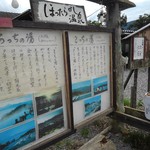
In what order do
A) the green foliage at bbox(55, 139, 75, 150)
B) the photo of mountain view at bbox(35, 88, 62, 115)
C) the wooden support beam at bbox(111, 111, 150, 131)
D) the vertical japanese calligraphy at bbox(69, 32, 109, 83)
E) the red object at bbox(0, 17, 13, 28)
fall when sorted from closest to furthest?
1. the red object at bbox(0, 17, 13, 28)
2. the photo of mountain view at bbox(35, 88, 62, 115)
3. the vertical japanese calligraphy at bbox(69, 32, 109, 83)
4. the wooden support beam at bbox(111, 111, 150, 131)
5. the green foliage at bbox(55, 139, 75, 150)

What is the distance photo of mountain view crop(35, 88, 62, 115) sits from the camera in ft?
7.07

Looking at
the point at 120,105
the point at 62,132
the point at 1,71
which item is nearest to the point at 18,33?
the point at 1,71

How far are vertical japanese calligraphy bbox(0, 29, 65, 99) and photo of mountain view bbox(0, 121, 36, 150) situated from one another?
41 centimetres

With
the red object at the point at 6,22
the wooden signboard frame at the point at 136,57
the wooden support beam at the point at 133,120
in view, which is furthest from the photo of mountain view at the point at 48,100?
the wooden signboard frame at the point at 136,57

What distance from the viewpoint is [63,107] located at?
244 centimetres

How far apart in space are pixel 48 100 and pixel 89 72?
842 mm

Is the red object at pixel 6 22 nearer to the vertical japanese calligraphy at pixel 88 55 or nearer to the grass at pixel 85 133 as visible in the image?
the vertical japanese calligraphy at pixel 88 55

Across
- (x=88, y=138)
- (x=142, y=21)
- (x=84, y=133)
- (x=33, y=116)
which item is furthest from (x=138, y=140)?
(x=142, y=21)

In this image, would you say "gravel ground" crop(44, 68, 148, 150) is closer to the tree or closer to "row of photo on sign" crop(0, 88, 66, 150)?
"row of photo on sign" crop(0, 88, 66, 150)

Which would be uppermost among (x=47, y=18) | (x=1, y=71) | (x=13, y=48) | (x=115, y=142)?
(x=47, y=18)

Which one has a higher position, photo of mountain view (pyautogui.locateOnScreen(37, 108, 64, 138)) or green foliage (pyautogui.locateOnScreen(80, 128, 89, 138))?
photo of mountain view (pyautogui.locateOnScreen(37, 108, 64, 138))

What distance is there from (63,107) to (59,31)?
1.03 m

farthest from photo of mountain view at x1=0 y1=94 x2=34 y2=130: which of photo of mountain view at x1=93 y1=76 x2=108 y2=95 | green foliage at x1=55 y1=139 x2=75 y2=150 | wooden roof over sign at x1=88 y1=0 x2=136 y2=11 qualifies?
wooden roof over sign at x1=88 y1=0 x2=136 y2=11

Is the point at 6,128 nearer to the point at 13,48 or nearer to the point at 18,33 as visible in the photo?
the point at 13,48
